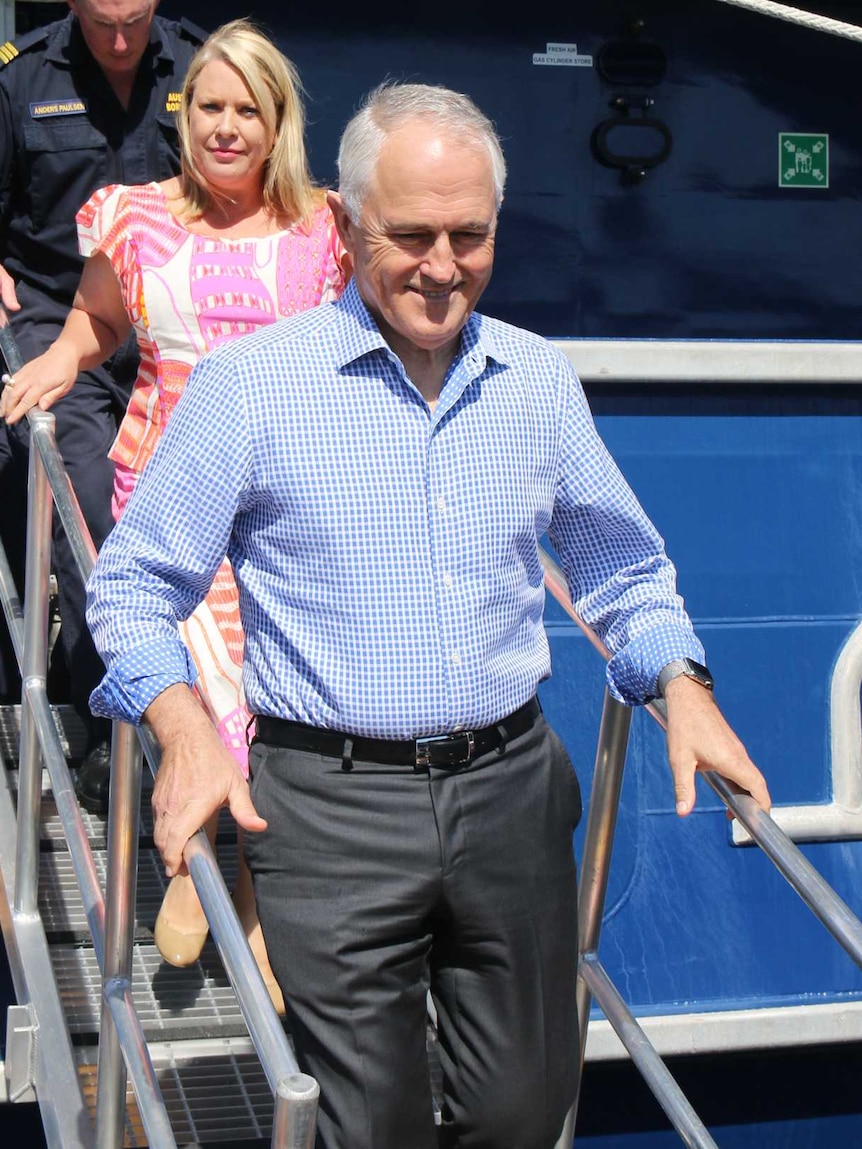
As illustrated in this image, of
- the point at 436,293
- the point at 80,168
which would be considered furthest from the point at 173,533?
the point at 80,168

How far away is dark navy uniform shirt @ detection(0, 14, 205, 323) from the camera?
10.3ft

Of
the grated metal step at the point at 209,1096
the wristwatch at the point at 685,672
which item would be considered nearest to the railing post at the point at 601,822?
the wristwatch at the point at 685,672

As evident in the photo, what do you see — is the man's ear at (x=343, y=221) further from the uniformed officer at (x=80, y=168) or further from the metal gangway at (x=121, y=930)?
the uniformed officer at (x=80, y=168)

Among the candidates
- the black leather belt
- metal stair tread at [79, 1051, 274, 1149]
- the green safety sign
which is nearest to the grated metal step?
metal stair tread at [79, 1051, 274, 1149]

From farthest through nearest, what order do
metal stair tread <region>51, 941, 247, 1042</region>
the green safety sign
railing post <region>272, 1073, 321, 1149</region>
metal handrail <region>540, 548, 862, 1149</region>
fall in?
the green safety sign, metal stair tread <region>51, 941, 247, 1042</region>, metal handrail <region>540, 548, 862, 1149</region>, railing post <region>272, 1073, 321, 1149</region>

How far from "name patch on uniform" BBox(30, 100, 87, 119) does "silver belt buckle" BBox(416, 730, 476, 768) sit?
6.18 ft

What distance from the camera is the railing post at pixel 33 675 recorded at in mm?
2646

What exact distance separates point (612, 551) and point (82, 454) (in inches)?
57.0

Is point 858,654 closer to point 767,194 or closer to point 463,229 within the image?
point 767,194

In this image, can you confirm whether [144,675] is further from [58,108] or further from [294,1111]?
[58,108]

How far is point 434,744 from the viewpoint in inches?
71.4

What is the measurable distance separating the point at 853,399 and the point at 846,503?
0.24 meters

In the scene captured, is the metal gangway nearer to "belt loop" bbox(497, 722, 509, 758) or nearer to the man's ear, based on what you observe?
"belt loop" bbox(497, 722, 509, 758)

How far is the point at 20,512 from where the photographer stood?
3621 mm
